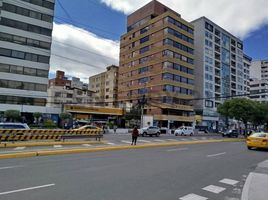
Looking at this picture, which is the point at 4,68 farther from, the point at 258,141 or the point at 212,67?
the point at 212,67

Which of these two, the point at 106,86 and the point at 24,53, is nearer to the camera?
the point at 24,53

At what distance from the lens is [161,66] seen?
213 feet

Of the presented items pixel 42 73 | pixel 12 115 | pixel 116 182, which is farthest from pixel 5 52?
pixel 116 182

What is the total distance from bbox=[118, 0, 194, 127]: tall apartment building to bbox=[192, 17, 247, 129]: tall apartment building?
7415 millimetres

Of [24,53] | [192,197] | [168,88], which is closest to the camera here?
[192,197]

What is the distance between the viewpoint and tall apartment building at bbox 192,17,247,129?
77.0m

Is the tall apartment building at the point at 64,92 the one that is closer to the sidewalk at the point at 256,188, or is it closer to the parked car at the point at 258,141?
the parked car at the point at 258,141

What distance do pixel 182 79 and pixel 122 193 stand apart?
210 feet

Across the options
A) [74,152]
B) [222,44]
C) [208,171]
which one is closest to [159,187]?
[208,171]

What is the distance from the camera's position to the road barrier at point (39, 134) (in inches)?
713

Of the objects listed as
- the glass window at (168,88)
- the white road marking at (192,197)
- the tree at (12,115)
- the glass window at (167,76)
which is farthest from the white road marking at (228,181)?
the glass window at (167,76)

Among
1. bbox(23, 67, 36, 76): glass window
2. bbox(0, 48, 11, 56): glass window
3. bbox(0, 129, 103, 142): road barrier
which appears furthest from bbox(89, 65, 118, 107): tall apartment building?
bbox(0, 129, 103, 142): road barrier

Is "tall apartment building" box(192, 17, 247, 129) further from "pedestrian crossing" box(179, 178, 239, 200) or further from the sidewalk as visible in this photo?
"pedestrian crossing" box(179, 178, 239, 200)

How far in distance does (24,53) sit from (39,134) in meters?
29.7
